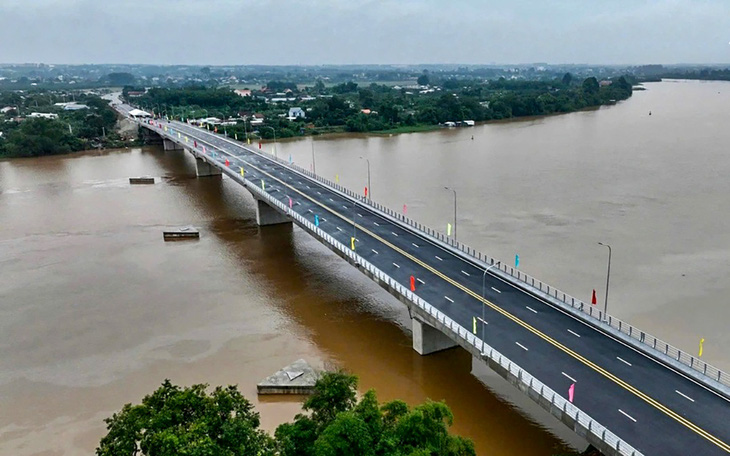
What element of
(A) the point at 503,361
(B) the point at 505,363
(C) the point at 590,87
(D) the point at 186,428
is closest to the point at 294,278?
(A) the point at 503,361

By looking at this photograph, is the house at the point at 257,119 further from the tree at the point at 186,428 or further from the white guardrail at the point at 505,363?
the tree at the point at 186,428

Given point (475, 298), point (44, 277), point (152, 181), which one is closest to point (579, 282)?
point (475, 298)

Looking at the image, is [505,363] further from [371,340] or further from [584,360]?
[371,340]

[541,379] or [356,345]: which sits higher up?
[541,379]

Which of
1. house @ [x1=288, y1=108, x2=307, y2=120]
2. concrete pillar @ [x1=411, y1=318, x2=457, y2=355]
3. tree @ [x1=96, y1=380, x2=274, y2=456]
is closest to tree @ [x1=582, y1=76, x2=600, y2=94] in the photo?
house @ [x1=288, y1=108, x2=307, y2=120]

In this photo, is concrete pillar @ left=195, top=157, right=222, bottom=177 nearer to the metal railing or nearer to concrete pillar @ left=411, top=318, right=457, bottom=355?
the metal railing

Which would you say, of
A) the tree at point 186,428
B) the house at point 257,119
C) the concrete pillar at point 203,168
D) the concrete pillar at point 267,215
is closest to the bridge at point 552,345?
the concrete pillar at point 267,215

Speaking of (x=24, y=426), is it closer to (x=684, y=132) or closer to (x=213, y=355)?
(x=213, y=355)
